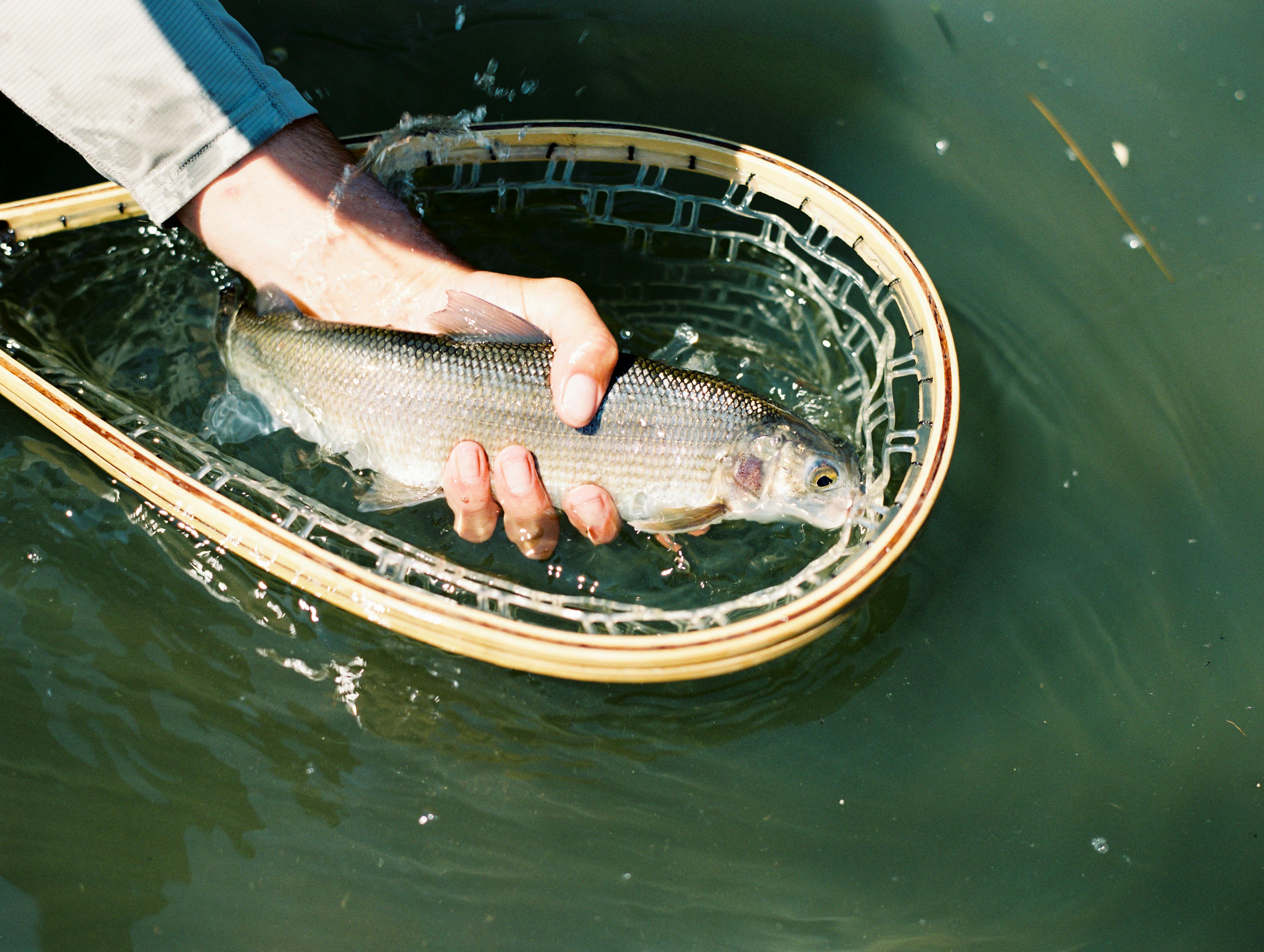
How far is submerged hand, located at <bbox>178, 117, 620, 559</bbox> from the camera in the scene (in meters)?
2.96

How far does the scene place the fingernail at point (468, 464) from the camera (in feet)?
9.29

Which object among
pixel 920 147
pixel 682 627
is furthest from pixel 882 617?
pixel 920 147

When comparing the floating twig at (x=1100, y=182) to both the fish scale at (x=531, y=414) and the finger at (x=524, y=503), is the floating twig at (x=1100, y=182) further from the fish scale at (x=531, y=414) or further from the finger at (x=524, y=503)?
the finger at (x=524, y=503)

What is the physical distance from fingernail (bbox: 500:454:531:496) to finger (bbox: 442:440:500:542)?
0.27 feet

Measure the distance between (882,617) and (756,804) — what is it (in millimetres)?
834

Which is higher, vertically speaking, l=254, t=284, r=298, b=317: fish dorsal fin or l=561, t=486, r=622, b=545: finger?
l=254, t=284, r=298, b=317: fish dorsal fin

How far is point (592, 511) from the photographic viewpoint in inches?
114

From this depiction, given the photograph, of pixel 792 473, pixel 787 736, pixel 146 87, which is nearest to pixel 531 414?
pixel 792 473

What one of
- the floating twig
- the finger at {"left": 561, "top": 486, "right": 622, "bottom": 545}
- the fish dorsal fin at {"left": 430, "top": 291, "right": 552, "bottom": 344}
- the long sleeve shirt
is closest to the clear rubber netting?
the finger at {"left": 561, "top": 486, "right": 622, "bottom": 545}

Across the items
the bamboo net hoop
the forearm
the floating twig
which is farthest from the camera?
the floating twig

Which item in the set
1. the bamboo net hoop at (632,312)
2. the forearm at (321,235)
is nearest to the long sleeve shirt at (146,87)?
the forearm at (321,235)

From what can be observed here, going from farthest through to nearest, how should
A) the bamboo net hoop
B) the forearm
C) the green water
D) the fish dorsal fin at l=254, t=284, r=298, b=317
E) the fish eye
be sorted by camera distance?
1. the forearm
2. the fish dorsal fin at l=254, t=284, r=298, b=317
3. the fish eye
4. the green water
5. the bamboo net hoop

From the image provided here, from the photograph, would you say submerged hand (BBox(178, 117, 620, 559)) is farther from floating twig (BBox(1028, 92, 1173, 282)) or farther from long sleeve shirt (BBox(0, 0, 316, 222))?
floating twig (BBox(1028, 92, 1173, 282))

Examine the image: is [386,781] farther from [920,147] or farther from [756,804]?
[920,147]
